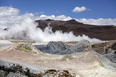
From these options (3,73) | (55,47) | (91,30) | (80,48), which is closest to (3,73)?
(3,73)

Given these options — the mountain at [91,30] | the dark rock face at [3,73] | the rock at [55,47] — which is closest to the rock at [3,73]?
the dark rock face at [3,73]

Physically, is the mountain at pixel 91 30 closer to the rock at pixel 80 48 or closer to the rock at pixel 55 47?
the rock at pixel 55 47

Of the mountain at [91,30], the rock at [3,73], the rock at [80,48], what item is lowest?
the rock at [3,73]

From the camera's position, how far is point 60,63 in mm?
5008

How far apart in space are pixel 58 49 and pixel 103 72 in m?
10.1

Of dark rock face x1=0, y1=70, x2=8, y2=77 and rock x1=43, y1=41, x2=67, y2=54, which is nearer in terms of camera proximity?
dark rock face x1=0, y1=70, x2=8, y2=77

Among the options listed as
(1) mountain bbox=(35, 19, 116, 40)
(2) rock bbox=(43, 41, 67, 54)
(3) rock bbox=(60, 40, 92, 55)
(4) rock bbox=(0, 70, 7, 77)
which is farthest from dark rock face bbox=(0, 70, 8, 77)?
(1) mountain bbox=(35, 19, 116, 40)

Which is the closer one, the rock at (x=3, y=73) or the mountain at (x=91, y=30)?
the rock at (x=3, y=73)

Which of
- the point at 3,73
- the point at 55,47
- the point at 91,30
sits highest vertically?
the point at 91,30

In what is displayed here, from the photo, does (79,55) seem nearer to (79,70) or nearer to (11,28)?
(79,70)

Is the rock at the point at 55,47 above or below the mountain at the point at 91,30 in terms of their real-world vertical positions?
below

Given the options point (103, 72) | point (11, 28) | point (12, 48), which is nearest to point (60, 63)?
point (103, 72)

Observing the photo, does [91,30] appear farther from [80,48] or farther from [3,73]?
[3,73]

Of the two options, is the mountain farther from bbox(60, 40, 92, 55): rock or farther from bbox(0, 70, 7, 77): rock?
bbox(0, 70, 7, 77): rock
